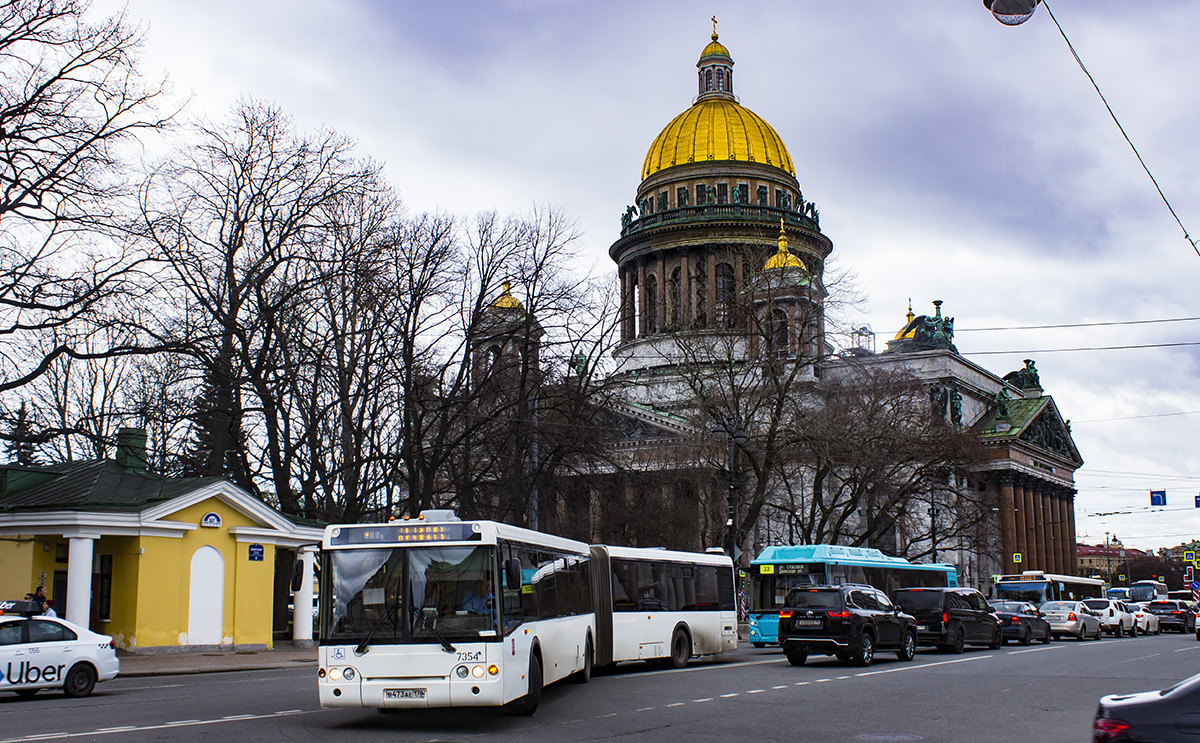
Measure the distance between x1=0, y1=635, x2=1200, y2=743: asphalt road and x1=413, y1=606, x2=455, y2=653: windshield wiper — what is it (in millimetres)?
937

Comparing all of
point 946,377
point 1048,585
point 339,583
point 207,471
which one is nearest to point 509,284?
point 207,471

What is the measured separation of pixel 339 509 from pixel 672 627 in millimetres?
16112

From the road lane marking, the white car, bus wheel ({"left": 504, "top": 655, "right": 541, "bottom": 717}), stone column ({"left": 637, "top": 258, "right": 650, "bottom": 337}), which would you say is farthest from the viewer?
stone column ({"left": 637, "top": 258, "right": 650, "bottom": 337})

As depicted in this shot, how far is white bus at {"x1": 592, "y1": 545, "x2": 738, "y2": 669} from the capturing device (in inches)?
863

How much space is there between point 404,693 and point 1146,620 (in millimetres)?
44007

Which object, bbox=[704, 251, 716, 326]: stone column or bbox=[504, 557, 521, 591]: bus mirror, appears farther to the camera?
bbox=[704, 251, 716, 326]: stone column

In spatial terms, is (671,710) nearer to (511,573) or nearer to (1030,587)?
(511,573)

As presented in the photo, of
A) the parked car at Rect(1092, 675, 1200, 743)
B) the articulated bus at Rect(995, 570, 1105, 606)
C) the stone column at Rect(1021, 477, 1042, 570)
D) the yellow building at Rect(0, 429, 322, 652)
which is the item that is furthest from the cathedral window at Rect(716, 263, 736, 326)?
the parked car at Rect(1092, 675, 1200, 743)

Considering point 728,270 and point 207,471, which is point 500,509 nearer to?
point 207,471

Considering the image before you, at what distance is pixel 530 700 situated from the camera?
1516 cm

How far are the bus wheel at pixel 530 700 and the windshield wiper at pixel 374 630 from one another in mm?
2187

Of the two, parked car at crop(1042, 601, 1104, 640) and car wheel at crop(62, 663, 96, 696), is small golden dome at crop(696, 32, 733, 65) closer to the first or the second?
parked car at crop(1042, 601, 1104, 640)

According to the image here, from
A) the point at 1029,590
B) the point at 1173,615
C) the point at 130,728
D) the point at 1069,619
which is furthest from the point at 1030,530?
the point at 130,728

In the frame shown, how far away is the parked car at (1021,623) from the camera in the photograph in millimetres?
35000
